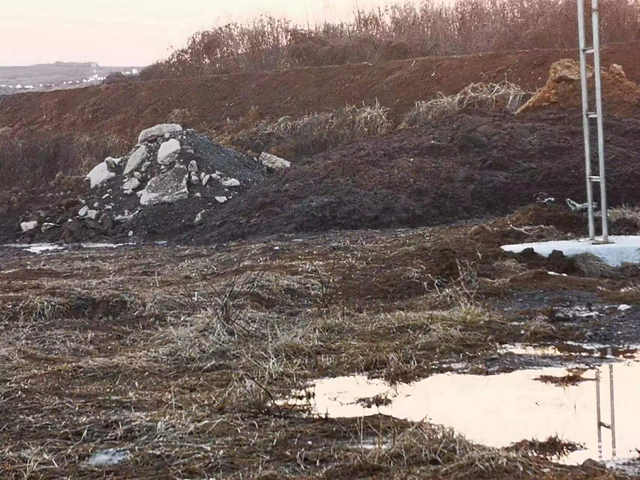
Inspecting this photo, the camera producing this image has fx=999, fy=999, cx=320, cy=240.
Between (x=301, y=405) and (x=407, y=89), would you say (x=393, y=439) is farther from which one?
(x=407, y=89)

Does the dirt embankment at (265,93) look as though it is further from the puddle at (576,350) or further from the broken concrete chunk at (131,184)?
the puddle at (576,350)

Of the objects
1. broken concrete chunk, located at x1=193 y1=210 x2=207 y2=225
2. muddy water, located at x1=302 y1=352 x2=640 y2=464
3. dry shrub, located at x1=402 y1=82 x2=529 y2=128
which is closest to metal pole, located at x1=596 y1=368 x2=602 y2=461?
muddy water, located at x1=302 y1=352 x2=640 y2=464

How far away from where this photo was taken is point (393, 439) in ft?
15.7

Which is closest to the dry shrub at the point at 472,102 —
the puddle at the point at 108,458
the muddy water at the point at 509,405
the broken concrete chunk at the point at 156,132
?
the broken concrete chunk at the point at 156,132

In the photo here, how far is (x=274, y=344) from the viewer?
22.7ft

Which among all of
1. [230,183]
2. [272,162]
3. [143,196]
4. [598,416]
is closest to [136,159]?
[143,196]

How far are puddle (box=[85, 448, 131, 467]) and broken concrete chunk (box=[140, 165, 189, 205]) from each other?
44.7 ft

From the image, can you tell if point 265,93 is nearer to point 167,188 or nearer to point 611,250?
point 167,188

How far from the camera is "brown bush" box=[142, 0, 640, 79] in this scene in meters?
31.3

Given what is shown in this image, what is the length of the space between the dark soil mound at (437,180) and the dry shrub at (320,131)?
578 cm

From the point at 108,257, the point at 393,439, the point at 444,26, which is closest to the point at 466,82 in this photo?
the point at 444,26

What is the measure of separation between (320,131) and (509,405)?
1974cm

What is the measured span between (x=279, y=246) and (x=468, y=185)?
Answer: 14.4 feet

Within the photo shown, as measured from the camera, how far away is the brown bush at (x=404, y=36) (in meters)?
31.3
